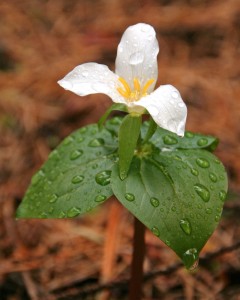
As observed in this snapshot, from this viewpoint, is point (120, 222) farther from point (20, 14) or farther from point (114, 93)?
point (20, 14)

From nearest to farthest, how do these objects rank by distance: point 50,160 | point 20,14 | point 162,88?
point 162,88, point 50,160, point 20,14

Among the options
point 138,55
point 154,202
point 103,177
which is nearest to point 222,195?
point 154,202

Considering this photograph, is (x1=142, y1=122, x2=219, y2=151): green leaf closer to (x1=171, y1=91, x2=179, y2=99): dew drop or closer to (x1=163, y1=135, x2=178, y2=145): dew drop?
(x1=163, y1=135, x2=178, y2=145): dew drop

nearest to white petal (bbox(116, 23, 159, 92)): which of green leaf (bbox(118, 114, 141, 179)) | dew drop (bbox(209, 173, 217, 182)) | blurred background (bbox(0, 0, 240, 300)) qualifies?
green leaf (bbox(118, 114, 141, 179))

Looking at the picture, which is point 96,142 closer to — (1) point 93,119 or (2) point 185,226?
(2) point 185,226

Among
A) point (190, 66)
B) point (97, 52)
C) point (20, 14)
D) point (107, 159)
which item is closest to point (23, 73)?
point (97, 52)

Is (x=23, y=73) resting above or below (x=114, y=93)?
below

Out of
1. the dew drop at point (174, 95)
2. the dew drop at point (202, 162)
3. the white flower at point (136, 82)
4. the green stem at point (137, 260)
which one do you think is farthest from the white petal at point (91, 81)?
the green stem at point (137, 260)
